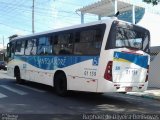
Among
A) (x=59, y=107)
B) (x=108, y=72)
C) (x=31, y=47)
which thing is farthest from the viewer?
(x=31, y=47)

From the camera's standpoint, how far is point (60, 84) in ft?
48.9

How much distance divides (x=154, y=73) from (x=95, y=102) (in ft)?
30.9

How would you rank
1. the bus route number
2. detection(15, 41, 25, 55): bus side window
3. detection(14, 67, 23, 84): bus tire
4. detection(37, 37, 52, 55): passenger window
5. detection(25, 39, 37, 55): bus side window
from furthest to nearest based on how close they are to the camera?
1. detection(14, 67, 23, 84): bus tire
2. detection(15, 41, 25, 55): bus side window
3. detection(25, 39, 37, 55): bus side window
4. detection(37, 37, 52, 55): passenger window
5. the bus route number

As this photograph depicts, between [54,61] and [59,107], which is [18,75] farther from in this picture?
[59,107]

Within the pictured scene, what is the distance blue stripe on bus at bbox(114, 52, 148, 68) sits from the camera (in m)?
12.3

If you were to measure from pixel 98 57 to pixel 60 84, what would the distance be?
3.26m

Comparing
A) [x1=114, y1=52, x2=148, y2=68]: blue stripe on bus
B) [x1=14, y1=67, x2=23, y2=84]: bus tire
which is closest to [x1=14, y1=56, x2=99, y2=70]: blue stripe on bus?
[x1=114, y1=52, x2=148, y2=68]: blue stripe on bus

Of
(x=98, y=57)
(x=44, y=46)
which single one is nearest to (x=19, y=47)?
(x=44, y=46)

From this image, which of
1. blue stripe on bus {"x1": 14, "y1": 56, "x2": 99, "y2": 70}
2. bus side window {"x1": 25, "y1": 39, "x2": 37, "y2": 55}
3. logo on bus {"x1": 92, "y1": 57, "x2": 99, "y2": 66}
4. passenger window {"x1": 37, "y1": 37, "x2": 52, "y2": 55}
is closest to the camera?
logo on bus {"x1": 92, "y1": 57, "x2": 99, "y2": 66}

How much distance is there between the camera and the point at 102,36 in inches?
482

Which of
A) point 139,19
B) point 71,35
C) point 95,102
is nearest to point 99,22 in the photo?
point 71,35

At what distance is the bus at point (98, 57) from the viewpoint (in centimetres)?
1212

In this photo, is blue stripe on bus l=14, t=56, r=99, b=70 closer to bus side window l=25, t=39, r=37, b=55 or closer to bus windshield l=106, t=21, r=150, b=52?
bus side window l=25, t=39, r=37, b=55

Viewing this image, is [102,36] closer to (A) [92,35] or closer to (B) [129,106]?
(A) [92,35]
